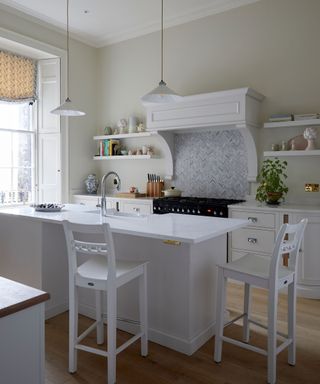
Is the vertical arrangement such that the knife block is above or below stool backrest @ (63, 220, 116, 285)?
above

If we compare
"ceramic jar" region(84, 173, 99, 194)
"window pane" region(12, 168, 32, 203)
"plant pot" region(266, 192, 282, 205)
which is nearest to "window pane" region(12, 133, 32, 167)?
"window pane" region(12, 168, 32, 203)

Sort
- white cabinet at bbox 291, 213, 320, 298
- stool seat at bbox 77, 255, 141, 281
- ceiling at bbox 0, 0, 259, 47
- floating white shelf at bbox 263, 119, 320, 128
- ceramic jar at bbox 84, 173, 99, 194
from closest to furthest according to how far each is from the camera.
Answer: stool seat at bbox 77, 255, 141, 281 < white cabinet at bbox 291, 213, 320, 298 < floating white shelf at bbox 263, 119, 320, 128 < ceiling at bbox 0, 0, 259, 47 < ceramic jar at bbox 84, 173, 99, 194

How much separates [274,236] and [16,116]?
390cm

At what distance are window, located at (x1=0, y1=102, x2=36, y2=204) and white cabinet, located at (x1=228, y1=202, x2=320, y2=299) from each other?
3090 mm

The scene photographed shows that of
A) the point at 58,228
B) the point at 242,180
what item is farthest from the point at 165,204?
the point at 58,228

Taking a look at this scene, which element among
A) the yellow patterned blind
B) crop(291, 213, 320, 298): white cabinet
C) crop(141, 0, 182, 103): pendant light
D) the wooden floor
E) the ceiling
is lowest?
the wooden floor

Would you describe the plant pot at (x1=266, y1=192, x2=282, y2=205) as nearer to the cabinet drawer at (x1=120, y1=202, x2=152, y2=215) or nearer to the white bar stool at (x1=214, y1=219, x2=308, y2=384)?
the cabinet drawer at (x1=120, y1=202, x2=152, y2=215)

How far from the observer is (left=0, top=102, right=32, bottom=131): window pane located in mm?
4957

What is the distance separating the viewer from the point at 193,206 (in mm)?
4152

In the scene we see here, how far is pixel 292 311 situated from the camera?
225cm

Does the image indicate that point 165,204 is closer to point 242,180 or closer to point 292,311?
point 242,180

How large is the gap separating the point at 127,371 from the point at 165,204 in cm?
243

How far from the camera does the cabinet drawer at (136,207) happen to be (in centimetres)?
467

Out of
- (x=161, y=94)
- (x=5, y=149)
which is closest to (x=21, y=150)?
(x=5, y=149)
